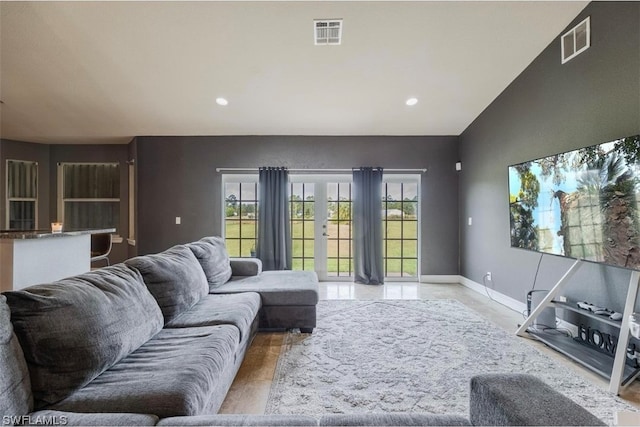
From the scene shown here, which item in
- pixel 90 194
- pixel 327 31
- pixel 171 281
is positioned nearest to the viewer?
pixel 171 281

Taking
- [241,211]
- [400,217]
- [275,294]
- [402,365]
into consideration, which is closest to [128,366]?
[275,294]

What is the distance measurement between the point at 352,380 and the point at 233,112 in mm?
3851

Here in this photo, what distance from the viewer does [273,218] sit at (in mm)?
5094

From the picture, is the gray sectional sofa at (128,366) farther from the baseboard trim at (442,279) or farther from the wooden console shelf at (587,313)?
the baseboard trim at (442,279)

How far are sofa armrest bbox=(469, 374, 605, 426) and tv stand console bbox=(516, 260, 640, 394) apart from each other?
1572mm

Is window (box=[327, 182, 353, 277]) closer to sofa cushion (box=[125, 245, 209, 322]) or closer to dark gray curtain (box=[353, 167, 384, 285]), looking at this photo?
dark gray curtain (box=[353, 167, 384, 285])

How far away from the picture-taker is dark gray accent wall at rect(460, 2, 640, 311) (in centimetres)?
251

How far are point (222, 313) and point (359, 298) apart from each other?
7.89 ft

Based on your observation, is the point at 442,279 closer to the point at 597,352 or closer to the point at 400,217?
the point at 400,217

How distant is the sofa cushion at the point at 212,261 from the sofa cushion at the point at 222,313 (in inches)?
13.2

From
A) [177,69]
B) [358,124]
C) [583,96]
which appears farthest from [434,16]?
[177,69]

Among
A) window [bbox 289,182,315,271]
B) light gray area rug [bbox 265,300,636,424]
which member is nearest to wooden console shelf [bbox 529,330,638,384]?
light gray area rug [bbox 265,300,636,424]

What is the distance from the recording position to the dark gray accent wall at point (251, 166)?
5.22 m

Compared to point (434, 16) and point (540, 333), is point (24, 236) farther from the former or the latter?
point (540, 333)
